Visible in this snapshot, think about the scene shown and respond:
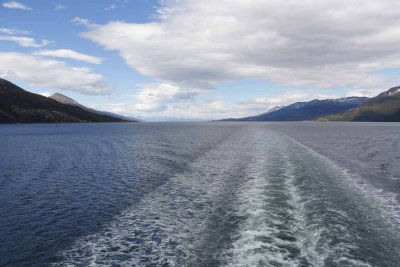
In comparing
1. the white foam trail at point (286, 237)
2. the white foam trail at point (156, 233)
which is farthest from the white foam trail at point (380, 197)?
the white foam trail at point (156, 233)

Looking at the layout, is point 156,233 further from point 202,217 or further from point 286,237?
point 286,237

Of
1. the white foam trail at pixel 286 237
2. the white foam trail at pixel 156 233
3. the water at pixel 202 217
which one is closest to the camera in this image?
the white foam trail at pixel 286 237

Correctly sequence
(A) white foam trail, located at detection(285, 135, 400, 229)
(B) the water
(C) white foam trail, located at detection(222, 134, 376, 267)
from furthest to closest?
(A) white foam trail, located at detection(285, 135, 400, 229), (B) the water, (C) white foam trail, located at detection(222, 134, 376, 267)

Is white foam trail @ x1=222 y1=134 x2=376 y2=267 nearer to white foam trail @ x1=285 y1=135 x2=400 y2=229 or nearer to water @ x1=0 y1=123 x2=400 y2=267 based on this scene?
water @ x1=0 y1=123 x2=400 y2=267

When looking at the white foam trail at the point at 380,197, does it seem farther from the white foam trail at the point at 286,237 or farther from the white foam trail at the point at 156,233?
the white foam trail at the point at 156,233

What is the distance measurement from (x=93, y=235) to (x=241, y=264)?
972 centimetres

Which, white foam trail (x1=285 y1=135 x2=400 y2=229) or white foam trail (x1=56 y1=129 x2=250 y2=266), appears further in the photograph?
white foam trail (x1=285 y1=135 x2=400 y2=229)

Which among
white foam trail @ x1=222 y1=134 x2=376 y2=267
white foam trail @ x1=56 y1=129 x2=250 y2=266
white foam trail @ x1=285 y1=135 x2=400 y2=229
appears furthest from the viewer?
white foam trail @ x1=285 y1=135 x2=400 y2=229

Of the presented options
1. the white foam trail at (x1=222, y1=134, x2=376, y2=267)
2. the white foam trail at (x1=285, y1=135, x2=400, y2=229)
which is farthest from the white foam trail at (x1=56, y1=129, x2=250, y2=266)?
the white foam trail at (x1=285, y1=135, x2=400, y2=229)

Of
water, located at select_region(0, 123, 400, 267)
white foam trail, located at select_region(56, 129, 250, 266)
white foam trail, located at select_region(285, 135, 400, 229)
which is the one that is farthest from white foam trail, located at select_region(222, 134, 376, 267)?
white foam trail, located at select_region(285, 135, 400, 229)

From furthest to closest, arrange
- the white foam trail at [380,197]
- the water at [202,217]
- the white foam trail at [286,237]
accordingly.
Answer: the white foam trail at [380,197], the water at [202,217], the white foam trail at [286,237]

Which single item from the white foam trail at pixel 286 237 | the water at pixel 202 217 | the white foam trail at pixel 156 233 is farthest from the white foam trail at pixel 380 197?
the white foam trail at pixel 156 233

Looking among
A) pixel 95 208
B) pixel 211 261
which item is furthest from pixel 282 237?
pixel 95 208

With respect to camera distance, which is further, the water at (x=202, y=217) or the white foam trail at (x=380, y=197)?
the white foam trail at (x=380, y=197)
